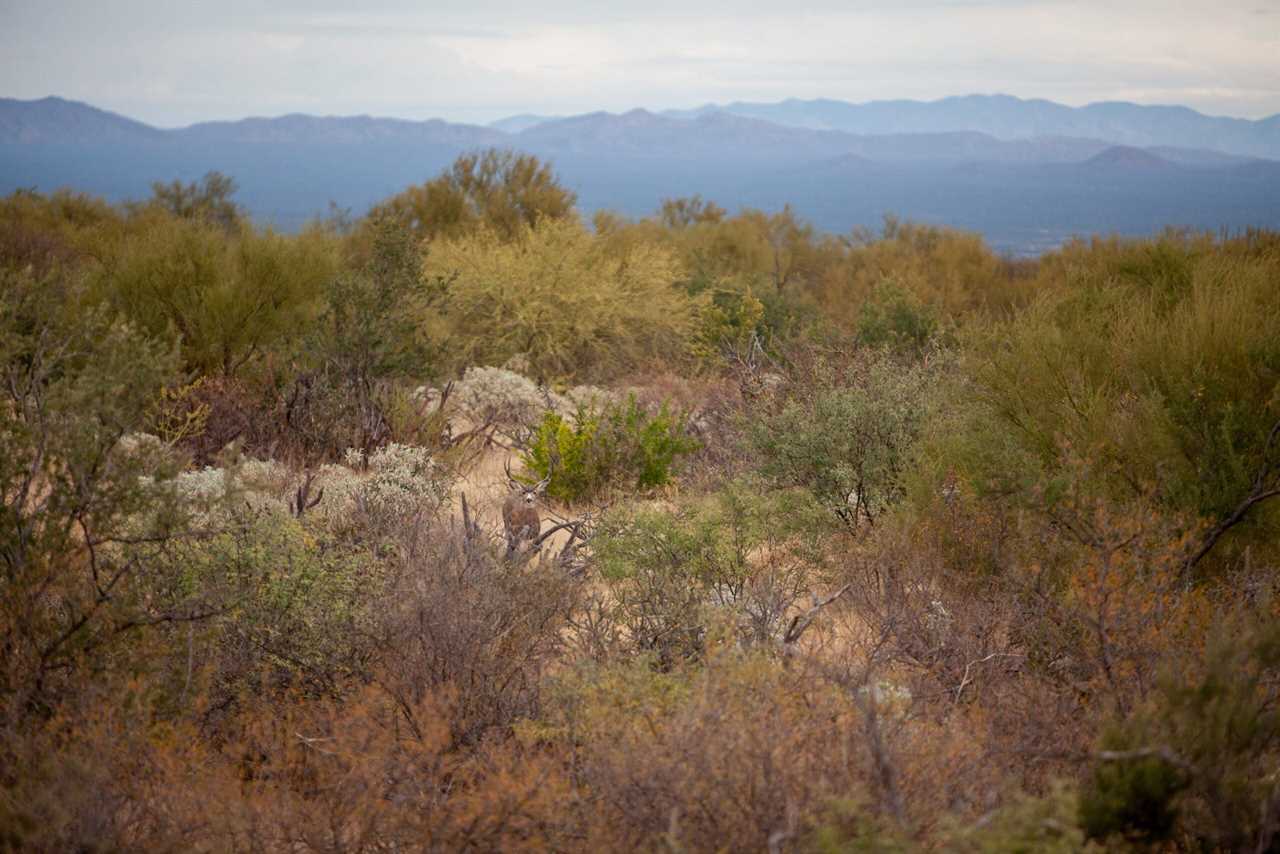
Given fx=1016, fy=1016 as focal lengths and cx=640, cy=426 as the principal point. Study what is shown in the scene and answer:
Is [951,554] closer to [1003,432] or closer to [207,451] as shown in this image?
[1003,432]

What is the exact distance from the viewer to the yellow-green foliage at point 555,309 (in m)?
14.7

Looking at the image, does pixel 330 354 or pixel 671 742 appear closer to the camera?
pixel 671 742

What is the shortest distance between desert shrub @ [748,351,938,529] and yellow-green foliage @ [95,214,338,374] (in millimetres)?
6289

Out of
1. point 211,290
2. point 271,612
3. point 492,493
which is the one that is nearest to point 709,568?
point 271,612

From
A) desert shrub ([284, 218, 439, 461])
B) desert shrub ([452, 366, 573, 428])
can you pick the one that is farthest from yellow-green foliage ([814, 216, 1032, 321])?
desert shrub ([284, 218, 439, 461])

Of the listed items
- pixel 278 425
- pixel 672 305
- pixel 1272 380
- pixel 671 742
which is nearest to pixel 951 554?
pixel 1272 380

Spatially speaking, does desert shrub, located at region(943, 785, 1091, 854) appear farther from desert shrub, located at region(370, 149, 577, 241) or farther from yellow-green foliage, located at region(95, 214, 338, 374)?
desert shrub, located at region(370, 149, 577, 241)

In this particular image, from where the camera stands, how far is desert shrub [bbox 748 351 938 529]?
747 cm

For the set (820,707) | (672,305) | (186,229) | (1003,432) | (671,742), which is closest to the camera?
(671,742)

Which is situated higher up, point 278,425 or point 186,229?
point 186,229

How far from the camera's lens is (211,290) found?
12.0 meters

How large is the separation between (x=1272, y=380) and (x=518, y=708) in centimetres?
485

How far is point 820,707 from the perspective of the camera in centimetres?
376

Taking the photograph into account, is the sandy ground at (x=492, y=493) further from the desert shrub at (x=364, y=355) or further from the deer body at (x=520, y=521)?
the desert shrub at (x=364, y=355)
